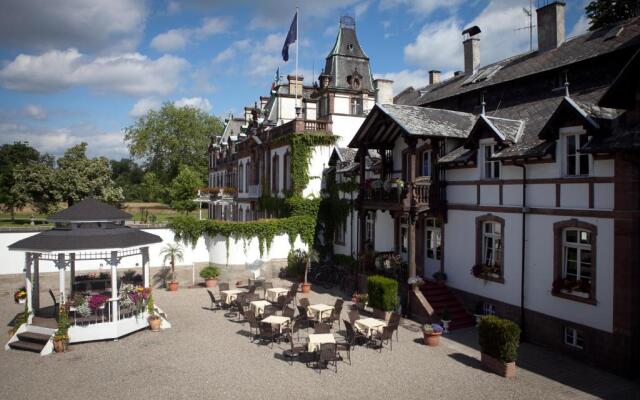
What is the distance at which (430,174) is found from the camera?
18625 millimetres

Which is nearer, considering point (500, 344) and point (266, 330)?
point (500, 344)

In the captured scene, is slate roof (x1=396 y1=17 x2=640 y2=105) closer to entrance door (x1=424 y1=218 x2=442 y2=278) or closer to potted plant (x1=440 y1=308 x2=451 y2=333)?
entrance door (x1=424 y1=218 x2=442 y2=278)

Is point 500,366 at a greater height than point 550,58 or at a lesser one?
lesser

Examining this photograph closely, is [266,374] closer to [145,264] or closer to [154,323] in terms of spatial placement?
[154,323]

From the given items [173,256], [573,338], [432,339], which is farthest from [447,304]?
[173,256]

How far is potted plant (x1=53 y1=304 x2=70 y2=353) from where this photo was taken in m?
13.8

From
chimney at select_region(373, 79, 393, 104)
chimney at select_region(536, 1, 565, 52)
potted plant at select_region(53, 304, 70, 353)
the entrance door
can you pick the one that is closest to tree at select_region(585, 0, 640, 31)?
chimney at select_region(536, 1, 565, 52)

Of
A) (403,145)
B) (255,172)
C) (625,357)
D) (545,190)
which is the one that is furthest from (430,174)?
(255,172)

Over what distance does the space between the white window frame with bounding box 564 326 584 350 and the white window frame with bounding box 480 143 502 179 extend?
17.6 ft

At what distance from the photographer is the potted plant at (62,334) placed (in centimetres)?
1383

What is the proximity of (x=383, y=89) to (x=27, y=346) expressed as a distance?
21042mm

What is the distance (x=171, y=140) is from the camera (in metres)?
67.5

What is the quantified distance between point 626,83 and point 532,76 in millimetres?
6466

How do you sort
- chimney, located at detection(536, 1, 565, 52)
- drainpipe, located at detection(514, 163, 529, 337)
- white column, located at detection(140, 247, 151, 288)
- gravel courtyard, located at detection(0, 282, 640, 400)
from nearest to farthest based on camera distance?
gravel courtyard, located at detection(0, 282, 640, 400) → drainpipe, located at detection(514, 163, 529, 337) → white column, located at detection(140, 247, 151, 288) → chimney, located at detection(536, 1, 565, 52)
